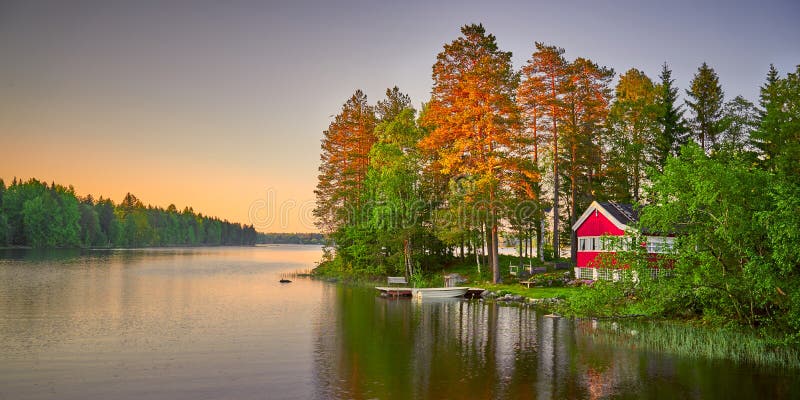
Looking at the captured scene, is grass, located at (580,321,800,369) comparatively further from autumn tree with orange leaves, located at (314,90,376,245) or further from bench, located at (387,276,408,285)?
autumn tree with orange leaves, located at (314,90,376,245)

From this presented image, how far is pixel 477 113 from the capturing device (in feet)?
158

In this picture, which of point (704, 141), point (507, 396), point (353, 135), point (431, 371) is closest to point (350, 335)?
A: point (431, 371)

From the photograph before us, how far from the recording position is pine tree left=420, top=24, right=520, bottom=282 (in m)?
48.0

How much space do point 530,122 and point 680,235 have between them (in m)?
29.4

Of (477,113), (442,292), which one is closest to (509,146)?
(477,113)

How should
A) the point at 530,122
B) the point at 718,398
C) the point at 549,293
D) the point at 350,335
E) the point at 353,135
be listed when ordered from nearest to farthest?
1. the point at 718,398
2. the point at 350,335
3. the point at 549,293
4. the point at 530,122
5. the point at 353,135

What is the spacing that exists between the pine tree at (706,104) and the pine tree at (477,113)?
78.4 feet

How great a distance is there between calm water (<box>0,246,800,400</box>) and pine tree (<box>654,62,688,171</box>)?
2970cm

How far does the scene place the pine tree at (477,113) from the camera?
1891 inches

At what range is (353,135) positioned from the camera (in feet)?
237

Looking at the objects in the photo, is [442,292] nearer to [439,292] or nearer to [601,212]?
[439,292]

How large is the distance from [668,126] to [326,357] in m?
50.7

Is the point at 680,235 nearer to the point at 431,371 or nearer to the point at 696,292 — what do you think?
the point at 696,292

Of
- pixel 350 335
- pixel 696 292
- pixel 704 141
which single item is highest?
pixel 704 141
